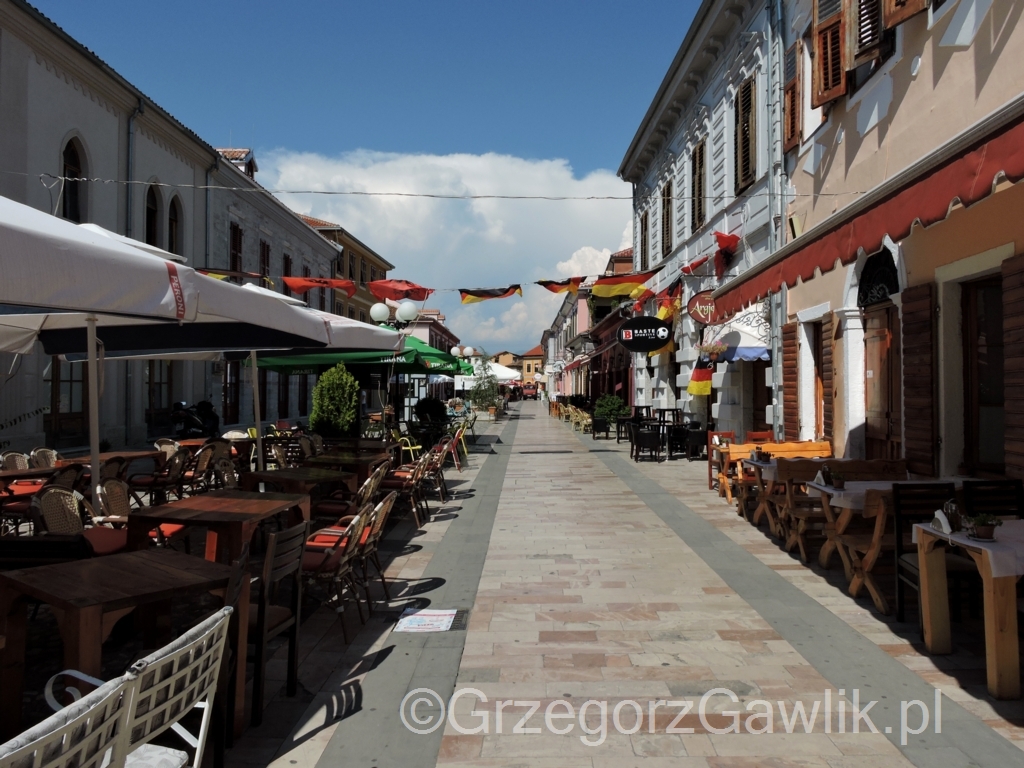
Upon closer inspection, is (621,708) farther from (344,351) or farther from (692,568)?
(344,351)

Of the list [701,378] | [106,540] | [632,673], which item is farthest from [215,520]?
[701,378]

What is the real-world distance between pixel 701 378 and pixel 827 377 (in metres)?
5.32

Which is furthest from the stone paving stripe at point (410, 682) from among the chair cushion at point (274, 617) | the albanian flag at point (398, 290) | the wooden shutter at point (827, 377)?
the albanian flag at point (398, 290)

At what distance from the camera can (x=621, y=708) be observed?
11.5 feet

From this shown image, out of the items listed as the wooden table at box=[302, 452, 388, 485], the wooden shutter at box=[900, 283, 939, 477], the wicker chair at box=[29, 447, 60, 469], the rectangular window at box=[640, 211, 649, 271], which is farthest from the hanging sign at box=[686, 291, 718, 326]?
the wicker chair at box=[29, 447, 60, 469]

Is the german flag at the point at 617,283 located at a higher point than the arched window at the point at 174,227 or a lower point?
lower

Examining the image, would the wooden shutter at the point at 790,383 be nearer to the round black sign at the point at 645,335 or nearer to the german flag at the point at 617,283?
the german flag at the point at 617,283

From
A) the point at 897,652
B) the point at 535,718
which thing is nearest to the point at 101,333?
the point at 535,718

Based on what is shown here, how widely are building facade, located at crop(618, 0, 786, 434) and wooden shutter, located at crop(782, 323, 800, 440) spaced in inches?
19.5

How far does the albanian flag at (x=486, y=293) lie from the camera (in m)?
14.3

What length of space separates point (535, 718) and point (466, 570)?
2.78 m

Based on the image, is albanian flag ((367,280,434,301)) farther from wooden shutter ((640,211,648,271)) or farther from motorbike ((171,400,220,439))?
wooden shutter ((640,211,648,271))

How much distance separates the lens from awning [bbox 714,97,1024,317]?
354 cm

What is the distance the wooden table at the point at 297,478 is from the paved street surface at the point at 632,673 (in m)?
0.89
